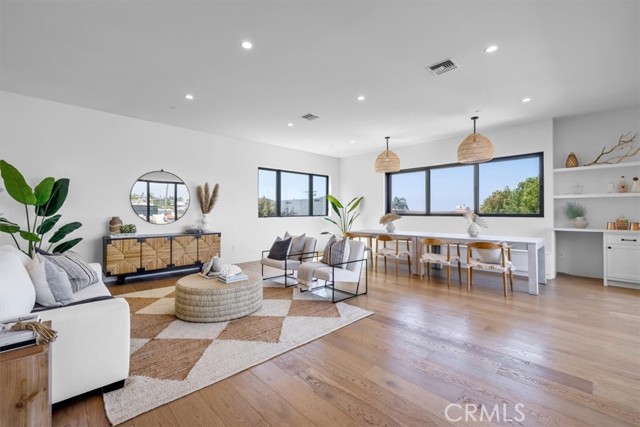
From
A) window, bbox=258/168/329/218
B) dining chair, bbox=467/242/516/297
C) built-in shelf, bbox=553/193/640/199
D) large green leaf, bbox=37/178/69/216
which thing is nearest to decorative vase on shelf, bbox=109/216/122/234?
large green leaf, bbox=37/178/69/216

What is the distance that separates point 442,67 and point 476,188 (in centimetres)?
372

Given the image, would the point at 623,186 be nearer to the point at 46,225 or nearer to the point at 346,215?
the point at 346,215

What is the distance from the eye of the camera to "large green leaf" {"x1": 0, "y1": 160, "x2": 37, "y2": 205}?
3.48 m

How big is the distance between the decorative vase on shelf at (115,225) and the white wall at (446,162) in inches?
231

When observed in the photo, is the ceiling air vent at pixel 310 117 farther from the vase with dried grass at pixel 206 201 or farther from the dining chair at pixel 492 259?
the dining chair at pixel 492 259

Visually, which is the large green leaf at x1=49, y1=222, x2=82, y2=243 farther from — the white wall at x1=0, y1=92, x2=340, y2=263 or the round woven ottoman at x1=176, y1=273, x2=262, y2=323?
the round woven ottoman at x1=176, y1=273, x2=262, y2=323

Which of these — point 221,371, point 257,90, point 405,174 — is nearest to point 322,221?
point 405,174

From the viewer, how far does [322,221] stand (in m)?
8.84

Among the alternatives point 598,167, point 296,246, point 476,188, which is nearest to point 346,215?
point 476,188

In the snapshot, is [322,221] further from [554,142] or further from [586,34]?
[586,34]

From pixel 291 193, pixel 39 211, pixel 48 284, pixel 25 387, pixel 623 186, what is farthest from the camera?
pixel 291 193

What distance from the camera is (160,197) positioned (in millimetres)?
5648

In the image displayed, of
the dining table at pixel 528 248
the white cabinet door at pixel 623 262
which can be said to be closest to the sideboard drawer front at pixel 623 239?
the white cabinet door at pixel 623 262

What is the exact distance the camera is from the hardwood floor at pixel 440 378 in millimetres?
1803
